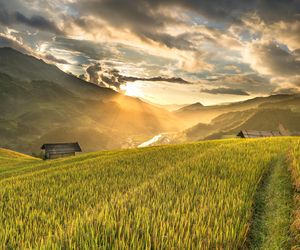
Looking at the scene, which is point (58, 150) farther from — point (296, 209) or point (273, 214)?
point (296, 209)

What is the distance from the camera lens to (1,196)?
12.0 m

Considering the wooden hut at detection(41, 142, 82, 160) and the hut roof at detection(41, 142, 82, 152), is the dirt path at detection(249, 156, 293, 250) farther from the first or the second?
the hut roof at detection(41, 142, 82, 152)

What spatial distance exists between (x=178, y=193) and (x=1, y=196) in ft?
25.7

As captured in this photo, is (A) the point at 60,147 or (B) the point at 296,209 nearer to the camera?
(B) the point at 296,209

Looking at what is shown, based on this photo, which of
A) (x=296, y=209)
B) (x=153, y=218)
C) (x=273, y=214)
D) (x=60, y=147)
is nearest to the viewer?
(x=153, y=218)

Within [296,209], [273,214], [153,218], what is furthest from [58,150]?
[153,218]

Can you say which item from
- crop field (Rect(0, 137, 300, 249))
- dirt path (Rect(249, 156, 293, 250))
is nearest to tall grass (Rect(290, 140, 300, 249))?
crop field (Rect(0, 137, 300, 249))

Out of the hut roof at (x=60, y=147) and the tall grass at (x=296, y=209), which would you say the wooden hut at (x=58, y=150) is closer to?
the hut roof at (x=60, y=147)

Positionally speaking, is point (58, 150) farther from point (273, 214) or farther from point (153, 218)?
point (153, 218)

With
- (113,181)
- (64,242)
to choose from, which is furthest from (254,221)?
(113,181)

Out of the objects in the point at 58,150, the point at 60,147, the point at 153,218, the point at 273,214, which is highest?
the point at 153,218

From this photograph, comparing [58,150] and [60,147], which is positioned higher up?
[60,147]

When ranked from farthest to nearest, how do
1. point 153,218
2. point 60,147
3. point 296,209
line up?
point 60,147
point 296,209
point 153,218

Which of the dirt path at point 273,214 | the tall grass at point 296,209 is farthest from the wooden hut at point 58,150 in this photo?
the tall grass at point 296,209
